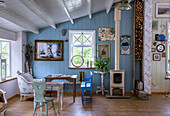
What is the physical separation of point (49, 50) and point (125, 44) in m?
3.06

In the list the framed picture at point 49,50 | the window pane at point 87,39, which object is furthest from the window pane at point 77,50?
the framed picture at point 49,50

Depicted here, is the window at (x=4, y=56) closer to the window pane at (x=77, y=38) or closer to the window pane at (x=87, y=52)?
the window pane at (x=77, y=38)

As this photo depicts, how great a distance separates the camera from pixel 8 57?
5.74 metres

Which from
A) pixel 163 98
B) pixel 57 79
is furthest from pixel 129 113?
pixel 57 79

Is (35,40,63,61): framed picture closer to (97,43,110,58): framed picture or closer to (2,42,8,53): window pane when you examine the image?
(2,42,8,53): window pane

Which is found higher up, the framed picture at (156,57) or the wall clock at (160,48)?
the wall clock at (160,48)

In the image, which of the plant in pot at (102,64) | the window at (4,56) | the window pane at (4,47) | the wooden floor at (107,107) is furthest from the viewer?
the plant in pot at (102,64)

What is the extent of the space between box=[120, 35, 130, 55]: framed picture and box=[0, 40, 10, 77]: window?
434cm

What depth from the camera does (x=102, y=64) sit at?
5.98m

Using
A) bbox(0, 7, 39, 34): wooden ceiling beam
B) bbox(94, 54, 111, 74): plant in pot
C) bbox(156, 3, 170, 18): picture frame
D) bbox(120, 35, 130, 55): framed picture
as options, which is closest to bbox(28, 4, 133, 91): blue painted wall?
bbox(120, 35, 130, 55): framed picture

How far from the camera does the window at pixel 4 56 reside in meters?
5.16

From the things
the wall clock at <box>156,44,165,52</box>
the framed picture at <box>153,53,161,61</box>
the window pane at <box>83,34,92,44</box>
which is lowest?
the framed picture at <box>153,53,161,61</box>

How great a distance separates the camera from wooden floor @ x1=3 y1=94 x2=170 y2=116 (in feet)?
13.5

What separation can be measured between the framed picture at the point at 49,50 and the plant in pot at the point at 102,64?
148 centimetres
